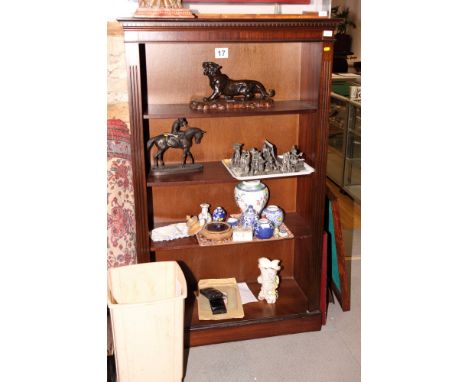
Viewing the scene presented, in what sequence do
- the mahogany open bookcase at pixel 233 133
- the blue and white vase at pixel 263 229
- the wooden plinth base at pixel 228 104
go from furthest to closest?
the blue and white vase at pixel 263 229 < the wooden plinth base at pixel 228 104 < the mahogany open bookcase at pixel 233 133

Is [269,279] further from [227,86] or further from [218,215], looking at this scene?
[227,86]

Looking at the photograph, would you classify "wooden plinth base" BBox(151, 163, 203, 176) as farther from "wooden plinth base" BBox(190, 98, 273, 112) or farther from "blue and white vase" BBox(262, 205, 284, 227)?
"blue and white vase" BBox(262, 205, 284, 227)

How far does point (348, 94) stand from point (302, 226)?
80.8 inches

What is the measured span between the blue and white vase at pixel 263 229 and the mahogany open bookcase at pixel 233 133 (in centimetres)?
16

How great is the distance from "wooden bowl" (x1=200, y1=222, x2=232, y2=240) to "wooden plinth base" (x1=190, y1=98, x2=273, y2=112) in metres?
0.60

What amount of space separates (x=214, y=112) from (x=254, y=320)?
1.07 metres

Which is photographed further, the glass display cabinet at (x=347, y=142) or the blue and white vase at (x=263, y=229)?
the glass display cabinet at (x=347, y=142)

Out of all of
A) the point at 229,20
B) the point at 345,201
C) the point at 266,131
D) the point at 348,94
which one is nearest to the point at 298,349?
the point at 266,131

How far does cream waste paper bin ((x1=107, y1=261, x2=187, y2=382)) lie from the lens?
1880 millimetres

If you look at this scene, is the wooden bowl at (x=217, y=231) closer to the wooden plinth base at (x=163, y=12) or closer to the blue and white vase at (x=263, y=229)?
the blue and white vase at (x=263, y=229)

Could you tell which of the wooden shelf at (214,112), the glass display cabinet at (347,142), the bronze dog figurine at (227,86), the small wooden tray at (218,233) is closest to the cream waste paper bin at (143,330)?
the small wooden tray at (218,233)

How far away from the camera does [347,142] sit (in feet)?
13.9

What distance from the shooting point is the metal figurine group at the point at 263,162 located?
91.6 inches

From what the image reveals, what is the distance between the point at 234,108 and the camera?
2.23 m
